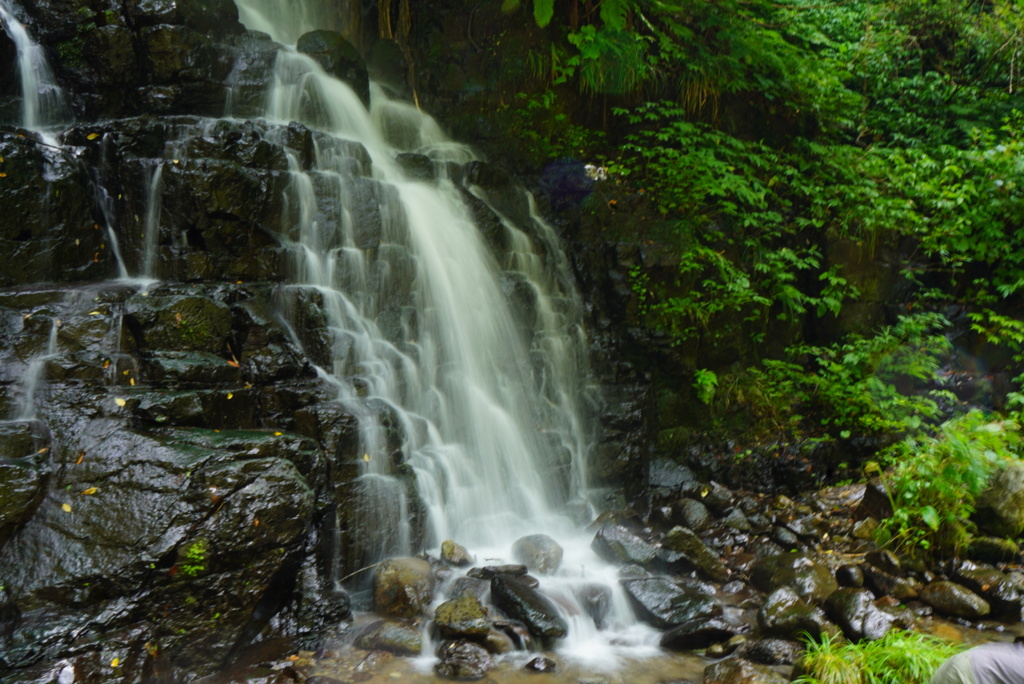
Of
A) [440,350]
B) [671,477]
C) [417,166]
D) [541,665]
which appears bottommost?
[541,665]

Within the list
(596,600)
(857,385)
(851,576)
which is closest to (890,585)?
(851,576)

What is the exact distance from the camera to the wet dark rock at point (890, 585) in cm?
574

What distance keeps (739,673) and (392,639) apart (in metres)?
2.53

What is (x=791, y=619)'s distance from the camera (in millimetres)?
5031

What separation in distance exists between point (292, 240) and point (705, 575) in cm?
573

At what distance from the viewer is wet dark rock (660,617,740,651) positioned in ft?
16.8

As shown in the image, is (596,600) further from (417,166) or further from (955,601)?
(417,166)

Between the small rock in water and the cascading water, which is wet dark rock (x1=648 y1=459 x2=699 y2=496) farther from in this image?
the small rock in water

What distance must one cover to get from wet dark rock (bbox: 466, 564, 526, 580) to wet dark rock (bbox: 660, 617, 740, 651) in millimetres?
1375

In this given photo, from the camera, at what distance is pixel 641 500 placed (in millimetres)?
8203

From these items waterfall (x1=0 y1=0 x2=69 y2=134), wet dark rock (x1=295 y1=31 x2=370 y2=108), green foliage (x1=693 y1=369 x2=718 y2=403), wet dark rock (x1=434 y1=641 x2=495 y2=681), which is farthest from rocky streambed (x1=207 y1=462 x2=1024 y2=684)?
wet dark rock (x1=295 y1=31 x2=370 y2=108)

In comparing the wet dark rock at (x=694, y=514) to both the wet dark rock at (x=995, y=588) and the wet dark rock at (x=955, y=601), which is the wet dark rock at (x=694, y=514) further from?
the wet dark rock at (x=995, y=588)

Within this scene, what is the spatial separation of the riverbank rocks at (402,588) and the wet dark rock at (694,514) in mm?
3348

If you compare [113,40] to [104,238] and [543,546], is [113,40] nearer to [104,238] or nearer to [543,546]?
[104,238]
